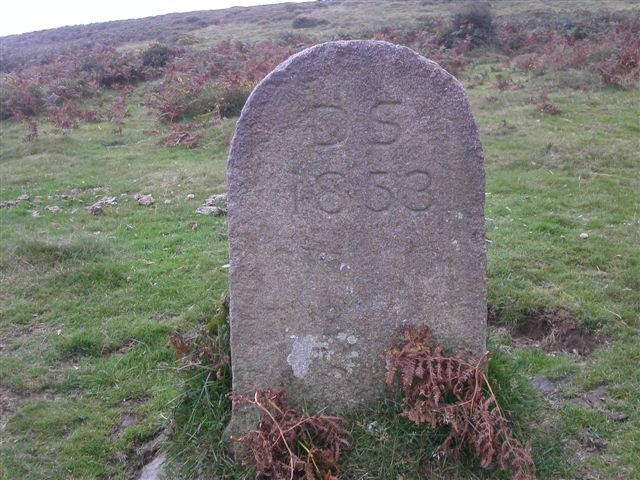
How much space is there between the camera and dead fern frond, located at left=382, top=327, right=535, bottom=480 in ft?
10.6

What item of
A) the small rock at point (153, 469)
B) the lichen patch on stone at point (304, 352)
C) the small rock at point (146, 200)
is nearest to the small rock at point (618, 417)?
the lichen patch on stone at point (304, 352)

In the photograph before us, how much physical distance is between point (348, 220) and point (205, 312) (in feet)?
8.09

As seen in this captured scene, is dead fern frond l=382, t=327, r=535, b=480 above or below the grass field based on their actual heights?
above

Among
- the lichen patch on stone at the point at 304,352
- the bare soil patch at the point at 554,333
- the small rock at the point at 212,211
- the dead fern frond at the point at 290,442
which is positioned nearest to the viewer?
the dead fern frond at the point at 290,442

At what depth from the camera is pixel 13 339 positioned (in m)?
5.48

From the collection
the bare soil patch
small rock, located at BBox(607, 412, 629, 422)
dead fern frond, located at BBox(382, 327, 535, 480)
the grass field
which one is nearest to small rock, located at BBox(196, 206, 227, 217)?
the grass field

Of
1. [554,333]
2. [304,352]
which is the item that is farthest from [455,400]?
[554,333]

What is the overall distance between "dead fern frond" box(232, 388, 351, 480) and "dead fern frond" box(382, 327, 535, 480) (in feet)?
1.32

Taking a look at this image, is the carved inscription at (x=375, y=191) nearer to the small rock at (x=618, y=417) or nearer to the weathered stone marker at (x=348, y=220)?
the weathered stone marker at (x=348, y=220)

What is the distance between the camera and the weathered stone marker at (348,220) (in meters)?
3.35

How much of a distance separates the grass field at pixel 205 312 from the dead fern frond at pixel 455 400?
12 centimetres

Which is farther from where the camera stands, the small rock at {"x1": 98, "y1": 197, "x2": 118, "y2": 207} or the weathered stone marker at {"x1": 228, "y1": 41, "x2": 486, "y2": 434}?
the small rock at {"x1": 98, "y1": 197, "x2": 118, "y2": 207}

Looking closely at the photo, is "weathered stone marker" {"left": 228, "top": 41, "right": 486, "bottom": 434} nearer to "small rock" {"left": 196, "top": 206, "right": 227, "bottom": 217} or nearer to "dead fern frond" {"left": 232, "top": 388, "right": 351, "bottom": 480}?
"dead fern frond" {"left": 232, "top": 388, "right": 351, "bottom": 480}

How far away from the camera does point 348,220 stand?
11.5 feet
